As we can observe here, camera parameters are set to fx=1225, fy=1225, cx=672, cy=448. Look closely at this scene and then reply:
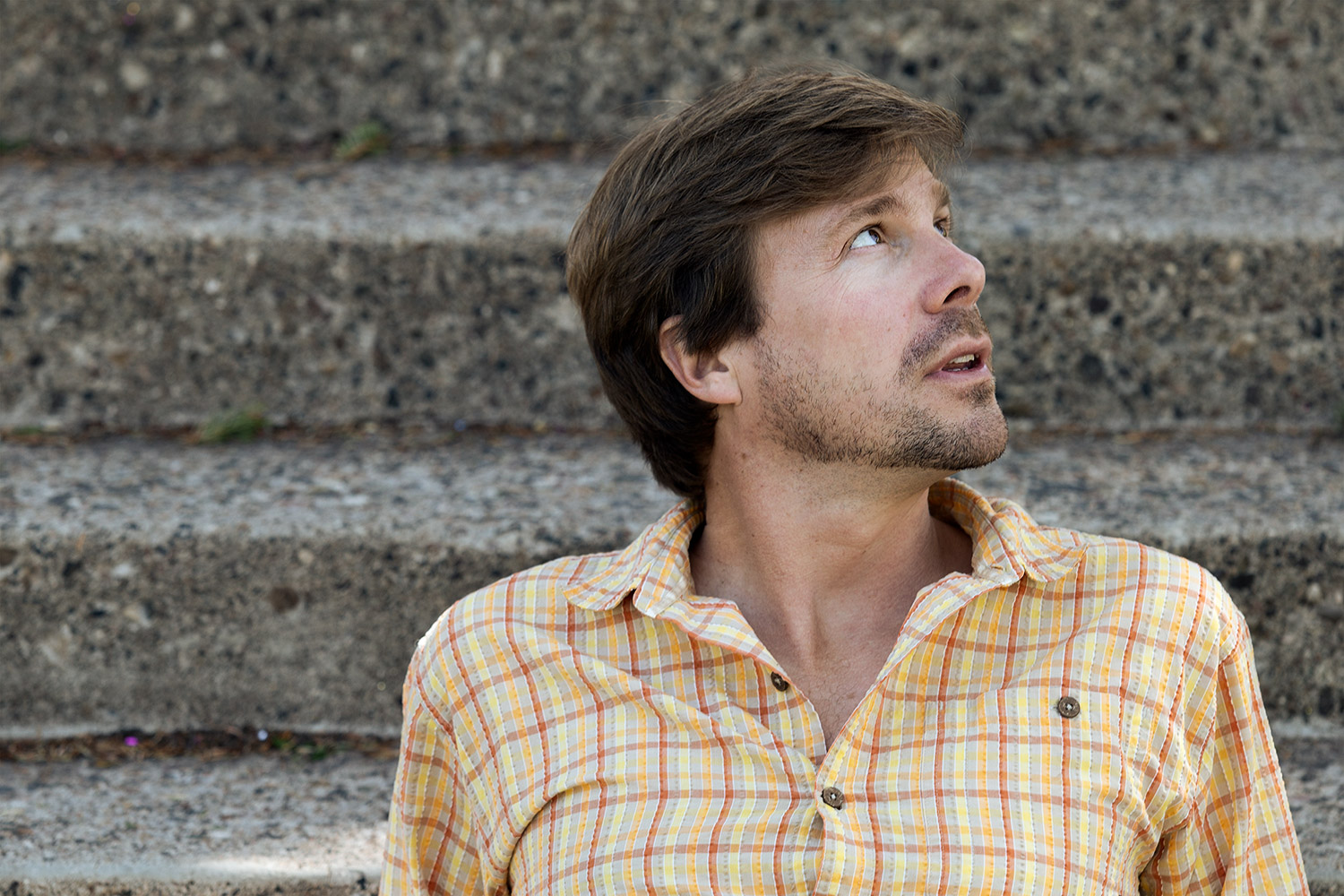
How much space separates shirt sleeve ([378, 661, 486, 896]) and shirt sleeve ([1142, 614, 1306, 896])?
0.87 metres

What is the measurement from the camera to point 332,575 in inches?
79.5

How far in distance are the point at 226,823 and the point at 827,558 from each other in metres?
1.01

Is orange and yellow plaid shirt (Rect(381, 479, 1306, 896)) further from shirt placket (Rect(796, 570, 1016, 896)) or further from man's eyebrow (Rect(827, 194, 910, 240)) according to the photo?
man's eyebrow (Rect(827, 194, 910, 240))

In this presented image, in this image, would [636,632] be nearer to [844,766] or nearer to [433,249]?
[844,766]

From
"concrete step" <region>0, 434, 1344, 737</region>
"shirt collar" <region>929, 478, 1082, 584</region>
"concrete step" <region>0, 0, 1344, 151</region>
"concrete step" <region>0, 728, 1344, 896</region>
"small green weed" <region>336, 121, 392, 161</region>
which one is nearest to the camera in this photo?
"shirt collar" <region>929, 478, 1082, 584</region>

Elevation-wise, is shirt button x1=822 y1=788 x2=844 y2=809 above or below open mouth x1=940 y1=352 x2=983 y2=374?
below

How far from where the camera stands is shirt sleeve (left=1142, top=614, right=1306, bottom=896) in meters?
1.40

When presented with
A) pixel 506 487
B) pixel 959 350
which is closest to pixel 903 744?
pixel 959 350

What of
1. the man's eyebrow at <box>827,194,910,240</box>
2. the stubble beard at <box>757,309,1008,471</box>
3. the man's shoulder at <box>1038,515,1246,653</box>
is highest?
the man's eyebrow at <box>827,194,910,240</box>

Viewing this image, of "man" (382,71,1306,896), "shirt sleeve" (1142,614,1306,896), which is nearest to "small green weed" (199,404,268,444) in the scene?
"man" (382,71,1306,896)

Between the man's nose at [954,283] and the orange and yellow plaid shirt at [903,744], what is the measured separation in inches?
10.8

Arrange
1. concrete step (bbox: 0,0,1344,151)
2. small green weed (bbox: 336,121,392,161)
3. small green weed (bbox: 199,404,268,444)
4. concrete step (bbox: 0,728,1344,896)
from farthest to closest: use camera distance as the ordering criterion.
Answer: small green weed (bbox: 336,121,392,161)
concrete step (bbox: 0,0,1344,151)
small green weed (bbox: 199,404,268,444)
concrete step (bbox: 0,728,1344,896)

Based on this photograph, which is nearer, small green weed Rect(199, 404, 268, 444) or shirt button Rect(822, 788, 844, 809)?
shirt button Rect(822, 788, 844, 809)

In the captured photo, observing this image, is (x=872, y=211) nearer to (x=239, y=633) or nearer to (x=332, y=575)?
(x=332, y=575)
